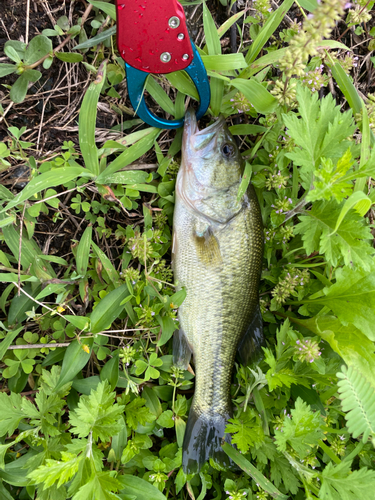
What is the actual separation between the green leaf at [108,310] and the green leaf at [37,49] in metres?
1.71

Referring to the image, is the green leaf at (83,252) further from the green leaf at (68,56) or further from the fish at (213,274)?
the green leaf at (68,56)

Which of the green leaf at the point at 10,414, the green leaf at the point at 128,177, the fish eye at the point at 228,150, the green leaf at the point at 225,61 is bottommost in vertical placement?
the green leaf at the point at 10,414

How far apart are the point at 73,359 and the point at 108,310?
409mm

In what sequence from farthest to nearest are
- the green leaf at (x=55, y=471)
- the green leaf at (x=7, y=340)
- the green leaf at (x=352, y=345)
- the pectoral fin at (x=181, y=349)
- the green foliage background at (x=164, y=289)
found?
the pectoral fin at (x=181, y=349) → the green leaf at (x=7, y=340) → the green leaf at (x=352, y=345) → the green foliage background at (x=164, y=289) → the green leaf at (x=55, y=471)

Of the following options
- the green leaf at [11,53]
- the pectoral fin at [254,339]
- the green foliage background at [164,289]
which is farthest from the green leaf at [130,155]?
the pectoral fin at [254,339]

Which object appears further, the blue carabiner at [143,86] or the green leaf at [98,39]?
the green leaf at [98,39]

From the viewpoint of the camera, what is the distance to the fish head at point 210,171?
2.43 metres

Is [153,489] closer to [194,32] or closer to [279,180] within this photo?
[279,180]

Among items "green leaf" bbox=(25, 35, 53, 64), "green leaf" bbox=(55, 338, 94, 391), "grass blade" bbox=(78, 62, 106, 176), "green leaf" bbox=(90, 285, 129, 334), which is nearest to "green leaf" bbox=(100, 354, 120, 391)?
"green leaf" bbox=(55, 338, 94, 391)

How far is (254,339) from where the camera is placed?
2.73 metres

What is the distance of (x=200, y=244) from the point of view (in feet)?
8.41

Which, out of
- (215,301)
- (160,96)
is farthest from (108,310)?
(160,96)

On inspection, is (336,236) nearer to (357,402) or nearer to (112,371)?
(357,402)

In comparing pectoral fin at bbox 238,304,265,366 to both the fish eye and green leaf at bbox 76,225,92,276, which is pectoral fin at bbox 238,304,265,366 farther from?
green leaf at bbox 76,225,92,276
